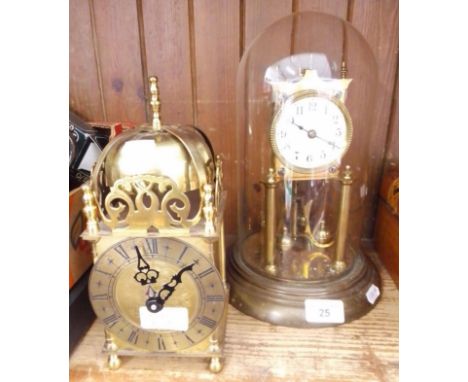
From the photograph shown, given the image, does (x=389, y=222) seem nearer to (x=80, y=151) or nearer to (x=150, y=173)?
(x=150, y=173)

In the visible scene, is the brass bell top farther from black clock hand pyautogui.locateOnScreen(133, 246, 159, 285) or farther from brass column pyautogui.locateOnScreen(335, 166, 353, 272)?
brass column pyautogui.locateOnScreen(335, 166, 353, 272)

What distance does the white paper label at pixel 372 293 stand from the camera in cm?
85

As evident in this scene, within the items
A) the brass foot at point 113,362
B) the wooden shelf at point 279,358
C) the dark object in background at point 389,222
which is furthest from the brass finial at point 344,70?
the brass foot at point 113,362

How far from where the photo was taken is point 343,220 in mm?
854

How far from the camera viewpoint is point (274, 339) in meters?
0.77

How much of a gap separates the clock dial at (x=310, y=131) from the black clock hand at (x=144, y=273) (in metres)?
0.37

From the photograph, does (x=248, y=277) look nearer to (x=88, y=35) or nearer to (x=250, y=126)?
(x=250, y=126)

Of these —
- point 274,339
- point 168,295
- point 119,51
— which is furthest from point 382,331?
point 119,51

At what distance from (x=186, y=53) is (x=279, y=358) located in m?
0.77

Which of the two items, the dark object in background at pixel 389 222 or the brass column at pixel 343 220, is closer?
the brass column at pixel 343 220

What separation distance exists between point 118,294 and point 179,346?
15 cm

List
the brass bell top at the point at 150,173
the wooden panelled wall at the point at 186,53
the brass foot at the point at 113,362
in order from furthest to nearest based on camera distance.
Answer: the wooden panelled wall at the point at 186,53 < the brass foot at the point at 113,362 < the brass bell top at the point at 150,173

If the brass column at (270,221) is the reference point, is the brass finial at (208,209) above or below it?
above

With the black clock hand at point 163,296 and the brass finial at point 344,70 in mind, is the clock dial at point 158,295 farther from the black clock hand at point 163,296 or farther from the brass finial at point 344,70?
the brass finial at point 344,70
